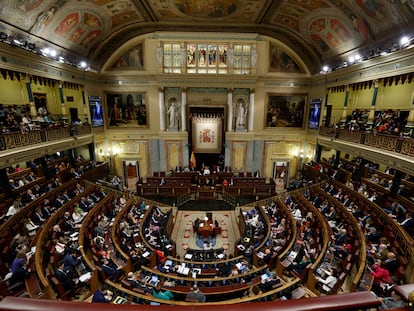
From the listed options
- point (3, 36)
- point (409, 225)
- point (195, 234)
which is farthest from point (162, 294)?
point (3, 36)

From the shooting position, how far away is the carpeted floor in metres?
11.0

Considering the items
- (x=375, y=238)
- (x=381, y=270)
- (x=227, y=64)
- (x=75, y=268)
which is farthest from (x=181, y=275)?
(x=227, y=64)

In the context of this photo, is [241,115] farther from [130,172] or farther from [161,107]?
[130,172]

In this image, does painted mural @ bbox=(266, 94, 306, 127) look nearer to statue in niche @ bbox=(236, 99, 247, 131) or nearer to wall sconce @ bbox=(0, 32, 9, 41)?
statue in niche @ bbox=(236, 99, 247, 131)

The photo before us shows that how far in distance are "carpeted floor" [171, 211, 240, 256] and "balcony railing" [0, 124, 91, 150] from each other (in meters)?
8.42

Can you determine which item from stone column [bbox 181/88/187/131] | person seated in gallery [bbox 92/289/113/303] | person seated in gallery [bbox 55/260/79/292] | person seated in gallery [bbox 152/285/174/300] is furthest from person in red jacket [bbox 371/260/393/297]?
stone column [bbox 181/88/187/131]

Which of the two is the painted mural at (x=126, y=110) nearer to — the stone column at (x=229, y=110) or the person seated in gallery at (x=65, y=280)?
the stone column at (x=229, y=110)

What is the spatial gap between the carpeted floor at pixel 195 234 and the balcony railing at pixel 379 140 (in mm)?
8227

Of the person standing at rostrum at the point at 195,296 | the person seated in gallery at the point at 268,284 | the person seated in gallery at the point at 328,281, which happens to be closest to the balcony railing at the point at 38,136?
the person standing at rostrum at the point at 195,296

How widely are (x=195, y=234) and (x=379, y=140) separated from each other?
10245 millimetres

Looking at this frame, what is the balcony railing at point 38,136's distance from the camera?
31.0ft

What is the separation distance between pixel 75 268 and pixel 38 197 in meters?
5.60

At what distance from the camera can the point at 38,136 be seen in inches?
448

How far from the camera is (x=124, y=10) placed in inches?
551
